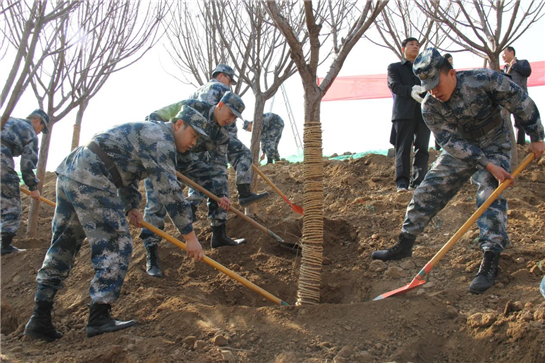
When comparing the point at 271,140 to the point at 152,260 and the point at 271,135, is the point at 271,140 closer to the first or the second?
the point at 271,135

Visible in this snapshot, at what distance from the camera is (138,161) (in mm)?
3213

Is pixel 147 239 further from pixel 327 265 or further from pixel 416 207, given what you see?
pixel 416 207

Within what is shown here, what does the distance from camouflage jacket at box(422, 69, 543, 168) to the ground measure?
0.91 meters

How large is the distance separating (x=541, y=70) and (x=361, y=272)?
26.4 ft

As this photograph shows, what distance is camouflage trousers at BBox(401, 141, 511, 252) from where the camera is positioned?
349 centimetres

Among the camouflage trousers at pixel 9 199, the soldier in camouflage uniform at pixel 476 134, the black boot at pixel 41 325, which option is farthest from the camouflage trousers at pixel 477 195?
the camouflage trousers at pixel 9 199

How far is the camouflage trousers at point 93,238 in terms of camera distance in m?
3.08

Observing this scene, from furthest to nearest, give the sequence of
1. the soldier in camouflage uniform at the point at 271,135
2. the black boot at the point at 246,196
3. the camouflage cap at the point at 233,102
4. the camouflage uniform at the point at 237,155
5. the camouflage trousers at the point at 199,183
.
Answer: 1. the soldier in camouflage uniform at the point at 271,135
2. the black boot at the point at 246,196
3. the camouflage uniform at the point at 237,155
4. the camouflage trousers at the point at 199,183
5. the camouflage cap at the point at 233,102

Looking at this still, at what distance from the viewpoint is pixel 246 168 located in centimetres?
518

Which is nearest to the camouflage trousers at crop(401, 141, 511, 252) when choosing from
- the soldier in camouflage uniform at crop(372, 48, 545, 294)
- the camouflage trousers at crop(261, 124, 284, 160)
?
the soldier in camouflage uniform at crop(372, 48, 545, 294)

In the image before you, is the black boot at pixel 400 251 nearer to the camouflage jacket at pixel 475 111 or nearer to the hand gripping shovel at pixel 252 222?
the camouflage jacket at pixel 475 111

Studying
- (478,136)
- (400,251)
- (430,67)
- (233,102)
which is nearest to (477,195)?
(478,136)

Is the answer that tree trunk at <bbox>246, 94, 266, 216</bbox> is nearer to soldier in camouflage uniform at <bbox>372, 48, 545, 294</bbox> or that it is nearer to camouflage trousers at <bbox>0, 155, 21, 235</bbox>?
soldier in camouflage uniform at <bbox>372, 48, 545, 294</bbox>

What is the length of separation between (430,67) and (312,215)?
50.4 inches
